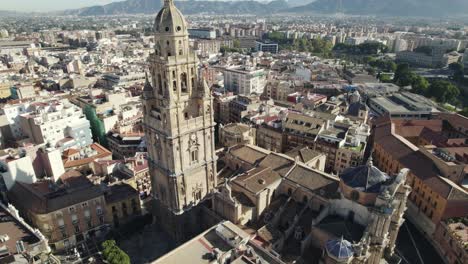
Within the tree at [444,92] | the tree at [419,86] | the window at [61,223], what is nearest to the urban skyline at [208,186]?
the window at [61,223]

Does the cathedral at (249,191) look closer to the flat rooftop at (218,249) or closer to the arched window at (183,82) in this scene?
the arched window at (183,82)

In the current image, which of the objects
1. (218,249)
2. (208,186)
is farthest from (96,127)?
(218,249)

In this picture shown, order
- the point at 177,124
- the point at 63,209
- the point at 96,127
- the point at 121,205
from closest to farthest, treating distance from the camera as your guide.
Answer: the point at 177,124
the point at 63,209
the point at 121,205
the point at 96,127

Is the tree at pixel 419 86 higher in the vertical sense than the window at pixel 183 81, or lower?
lower

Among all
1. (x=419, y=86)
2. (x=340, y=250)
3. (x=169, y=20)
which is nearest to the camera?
(x=340, y=250)

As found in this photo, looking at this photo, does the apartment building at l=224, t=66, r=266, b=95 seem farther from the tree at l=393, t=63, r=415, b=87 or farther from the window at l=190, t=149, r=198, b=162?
the window at l=190, t=149, r=198, b=162

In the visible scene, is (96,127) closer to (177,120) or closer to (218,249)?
(177,120)
